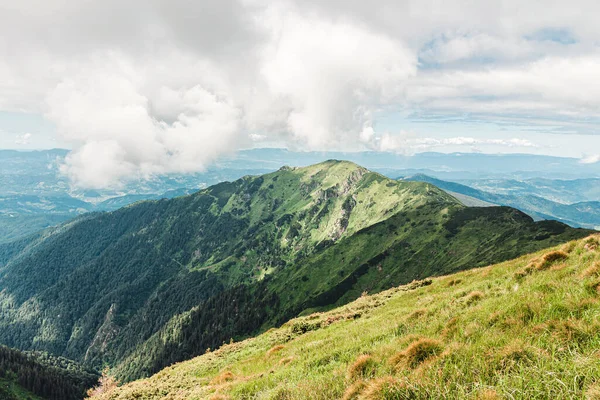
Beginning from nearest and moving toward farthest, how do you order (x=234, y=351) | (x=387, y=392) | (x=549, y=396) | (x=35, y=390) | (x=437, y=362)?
(x=549, y=396), (x=387, y=392), (x=437, y=362), (x=234, y=351), (x=35, y=390)

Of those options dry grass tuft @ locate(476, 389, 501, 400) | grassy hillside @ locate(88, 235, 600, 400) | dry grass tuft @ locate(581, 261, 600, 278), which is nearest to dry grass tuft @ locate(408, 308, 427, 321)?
grassy hillside @ locate(88, 235, 600, 400)

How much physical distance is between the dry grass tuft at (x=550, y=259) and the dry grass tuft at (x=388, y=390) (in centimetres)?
1666

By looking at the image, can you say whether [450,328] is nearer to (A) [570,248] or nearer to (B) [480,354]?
(B) [480,354]

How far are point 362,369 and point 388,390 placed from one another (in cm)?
348

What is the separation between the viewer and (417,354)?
10773mm

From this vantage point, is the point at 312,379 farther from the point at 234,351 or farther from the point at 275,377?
the point at 234,351

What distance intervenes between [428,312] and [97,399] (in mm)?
26413

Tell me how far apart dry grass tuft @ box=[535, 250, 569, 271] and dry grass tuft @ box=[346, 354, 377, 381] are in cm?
1473

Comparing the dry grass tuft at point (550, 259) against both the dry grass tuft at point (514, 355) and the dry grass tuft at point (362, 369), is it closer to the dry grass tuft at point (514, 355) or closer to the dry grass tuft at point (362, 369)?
the dry grass tuft at point (514, 355)

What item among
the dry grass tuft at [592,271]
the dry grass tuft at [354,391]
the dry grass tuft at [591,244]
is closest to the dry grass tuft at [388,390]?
the dry grass tuft at [354,391]

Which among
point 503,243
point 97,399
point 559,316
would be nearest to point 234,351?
point 97,399

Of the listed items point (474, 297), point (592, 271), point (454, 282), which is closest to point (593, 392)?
point (592, 271)

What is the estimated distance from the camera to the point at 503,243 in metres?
162

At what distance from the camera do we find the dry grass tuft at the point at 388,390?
8.05 meters
